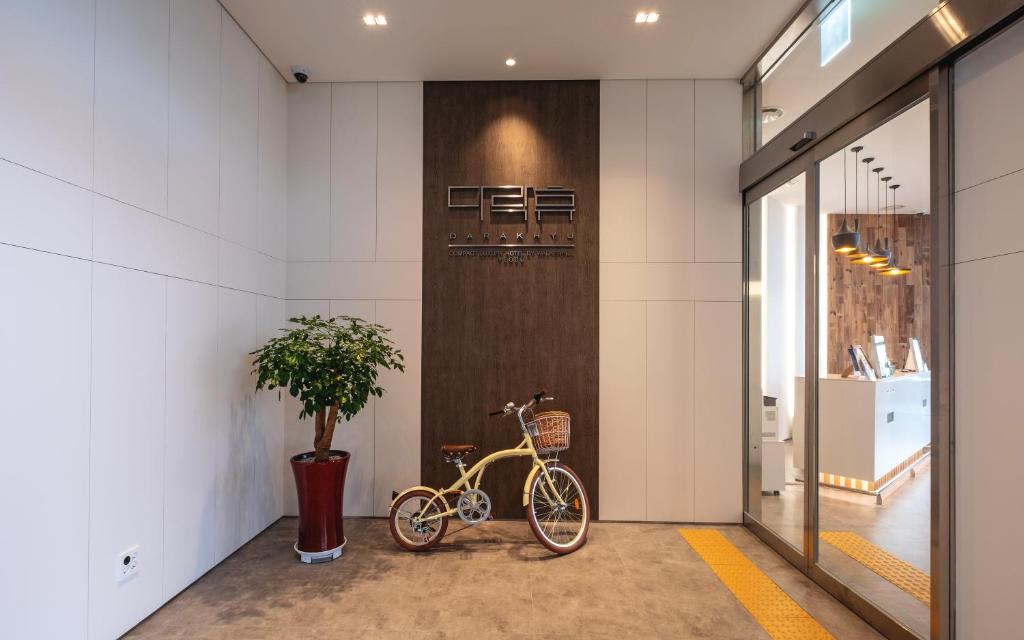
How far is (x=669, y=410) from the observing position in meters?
3.89

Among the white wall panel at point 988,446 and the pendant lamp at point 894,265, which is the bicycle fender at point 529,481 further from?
the pendant lamp at point 894,265

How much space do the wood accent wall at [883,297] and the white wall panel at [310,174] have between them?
3513 millimetres

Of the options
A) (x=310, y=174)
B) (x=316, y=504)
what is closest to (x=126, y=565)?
(x=316, y=504)

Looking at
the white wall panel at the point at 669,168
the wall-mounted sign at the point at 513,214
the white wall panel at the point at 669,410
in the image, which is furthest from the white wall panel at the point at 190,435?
the white wall panel at the point at 669,168

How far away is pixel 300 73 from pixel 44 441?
3000mm

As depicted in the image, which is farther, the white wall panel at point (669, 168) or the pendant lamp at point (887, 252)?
the white wall panel at point (669, 168)

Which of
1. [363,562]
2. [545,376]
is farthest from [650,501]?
[363,562]

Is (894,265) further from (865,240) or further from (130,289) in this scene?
(130,289)

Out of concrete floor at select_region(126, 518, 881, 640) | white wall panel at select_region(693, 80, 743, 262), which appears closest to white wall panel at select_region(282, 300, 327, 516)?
concrete floor at select_region(126, 518, 881, 640)

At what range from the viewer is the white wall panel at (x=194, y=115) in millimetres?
2742

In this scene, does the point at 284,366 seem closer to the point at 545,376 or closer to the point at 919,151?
the point at 545,376

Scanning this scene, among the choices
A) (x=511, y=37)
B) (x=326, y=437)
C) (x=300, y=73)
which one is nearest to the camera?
(x=326, y=437)

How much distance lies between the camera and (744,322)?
12.8ft

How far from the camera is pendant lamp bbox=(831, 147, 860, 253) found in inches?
104
